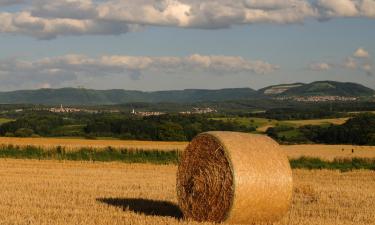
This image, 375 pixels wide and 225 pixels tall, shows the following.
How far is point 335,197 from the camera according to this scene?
18.6m

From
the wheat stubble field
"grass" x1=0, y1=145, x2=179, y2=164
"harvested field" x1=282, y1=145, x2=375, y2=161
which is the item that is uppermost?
the wheat stubble field

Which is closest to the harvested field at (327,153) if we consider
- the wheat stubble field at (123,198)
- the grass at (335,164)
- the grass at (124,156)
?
the grass at (335,164)

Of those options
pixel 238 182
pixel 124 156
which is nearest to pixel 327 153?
pixel 124 156

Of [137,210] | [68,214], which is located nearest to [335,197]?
[137,210]

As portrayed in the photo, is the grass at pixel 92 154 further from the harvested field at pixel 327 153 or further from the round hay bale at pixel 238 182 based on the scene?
the round hay bale at pixel 238 182

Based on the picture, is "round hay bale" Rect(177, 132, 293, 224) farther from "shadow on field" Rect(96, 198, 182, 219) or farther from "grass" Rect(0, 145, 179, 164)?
"grass" Rect(0, 145, 179, 164)

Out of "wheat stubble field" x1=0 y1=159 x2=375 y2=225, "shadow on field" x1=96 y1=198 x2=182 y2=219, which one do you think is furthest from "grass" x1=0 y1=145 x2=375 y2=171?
"shadow on field" x1=96 y1=198 x2=182 y2=219

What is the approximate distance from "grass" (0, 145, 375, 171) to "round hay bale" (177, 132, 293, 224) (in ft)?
62.9

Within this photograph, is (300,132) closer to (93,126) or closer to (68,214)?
(93,126)

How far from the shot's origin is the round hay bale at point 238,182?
43.9 feet

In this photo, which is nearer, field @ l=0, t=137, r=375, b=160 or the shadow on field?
the shadow on field

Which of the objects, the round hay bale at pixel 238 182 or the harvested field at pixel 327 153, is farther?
the harvested field at pixel 327 153

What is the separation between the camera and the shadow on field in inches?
588

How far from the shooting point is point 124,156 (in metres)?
37.5
